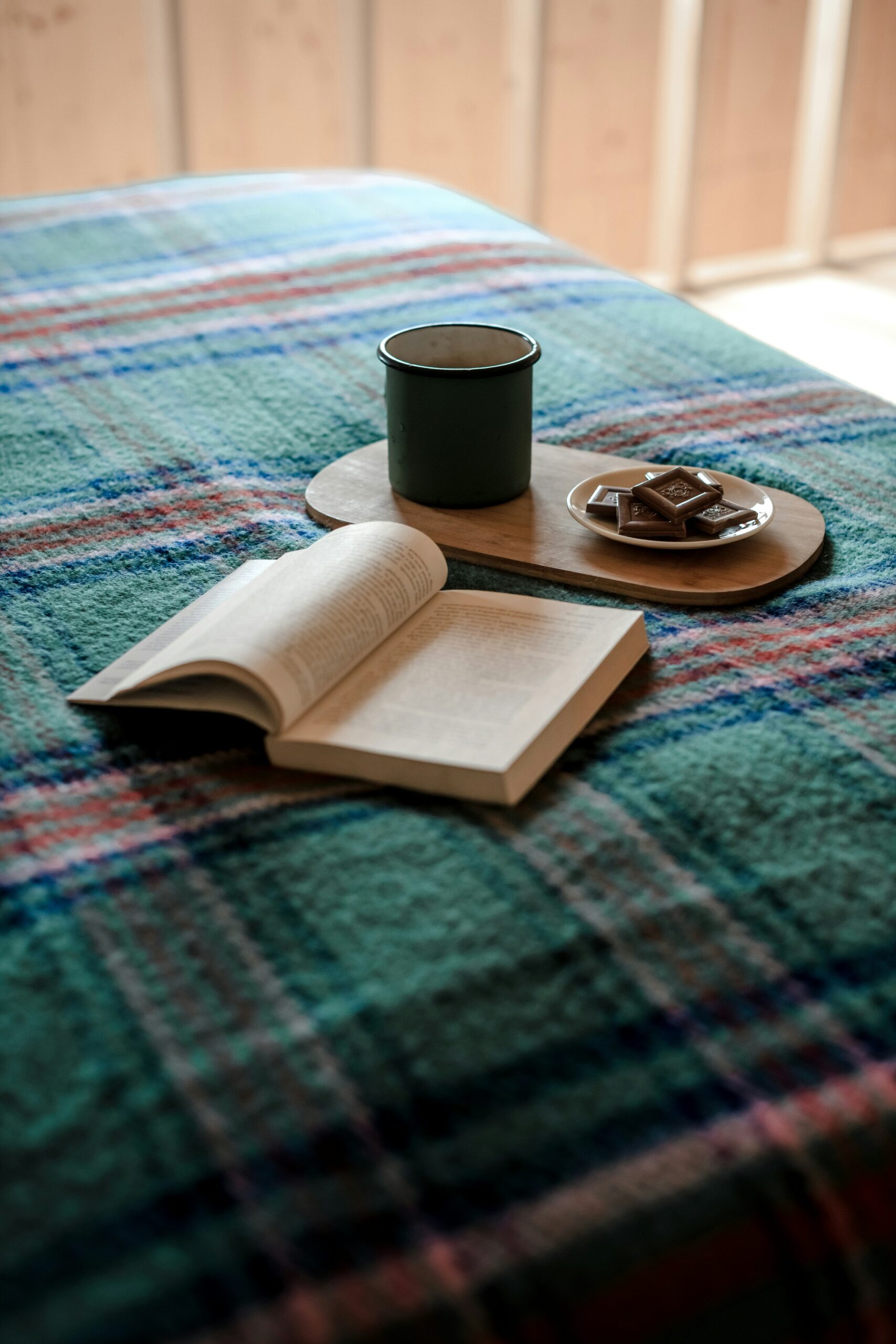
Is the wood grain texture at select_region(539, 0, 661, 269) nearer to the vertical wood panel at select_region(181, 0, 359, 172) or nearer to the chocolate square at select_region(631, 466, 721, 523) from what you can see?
the vertical wood panel at select_region(181, 0, 359, 172)

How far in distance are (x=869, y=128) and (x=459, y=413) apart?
3268 mm

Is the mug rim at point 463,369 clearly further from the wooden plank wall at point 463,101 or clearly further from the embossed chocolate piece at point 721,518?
the wooden plank wall at point 463,101

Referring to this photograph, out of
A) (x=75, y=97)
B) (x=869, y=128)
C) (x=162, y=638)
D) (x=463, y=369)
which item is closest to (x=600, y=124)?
(x=869, y=128)

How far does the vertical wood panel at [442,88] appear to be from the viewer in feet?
10.0

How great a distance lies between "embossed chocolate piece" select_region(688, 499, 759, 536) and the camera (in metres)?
0.92

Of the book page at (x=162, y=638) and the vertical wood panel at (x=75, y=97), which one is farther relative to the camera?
the vertical wood panel at (x=75, y=97)

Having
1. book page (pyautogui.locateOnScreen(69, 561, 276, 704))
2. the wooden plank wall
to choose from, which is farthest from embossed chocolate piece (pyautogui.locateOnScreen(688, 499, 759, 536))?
the wooden plank wall

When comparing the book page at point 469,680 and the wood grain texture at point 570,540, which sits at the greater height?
the wood grain texture at point 570,540

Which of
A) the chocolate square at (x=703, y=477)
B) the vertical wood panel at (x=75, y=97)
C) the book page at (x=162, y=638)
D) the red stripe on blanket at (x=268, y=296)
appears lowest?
the book page at (x=162, y=638)

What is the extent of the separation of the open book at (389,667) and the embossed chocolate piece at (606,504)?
0.13m

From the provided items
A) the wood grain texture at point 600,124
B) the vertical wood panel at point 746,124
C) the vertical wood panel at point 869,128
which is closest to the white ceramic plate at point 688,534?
the wood grain texture at point 600,124

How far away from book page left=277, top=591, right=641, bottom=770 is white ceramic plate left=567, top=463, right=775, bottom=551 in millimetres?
104

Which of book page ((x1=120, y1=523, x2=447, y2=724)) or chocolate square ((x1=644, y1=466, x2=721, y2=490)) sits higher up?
chocolate square ((x1=644, y1=466, x2=721, y2=490))

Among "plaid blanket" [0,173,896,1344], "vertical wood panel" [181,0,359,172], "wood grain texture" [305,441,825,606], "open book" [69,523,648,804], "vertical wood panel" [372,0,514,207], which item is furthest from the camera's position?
"vertical wood panel" [372,0,514,207]
